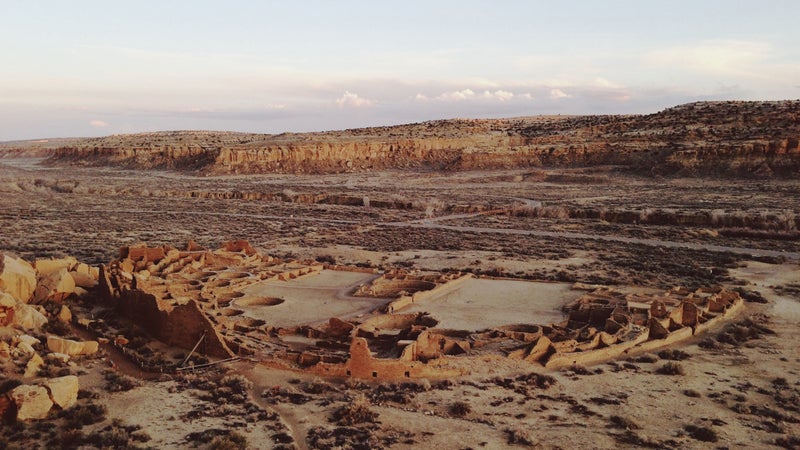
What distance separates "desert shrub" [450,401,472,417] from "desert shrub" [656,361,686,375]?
6.01 meters

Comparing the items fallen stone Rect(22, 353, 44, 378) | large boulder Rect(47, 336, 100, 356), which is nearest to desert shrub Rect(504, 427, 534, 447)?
fallen stone Rect(22, 353, 44, 378)

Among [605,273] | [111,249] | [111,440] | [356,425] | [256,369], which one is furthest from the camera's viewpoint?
[111,249]

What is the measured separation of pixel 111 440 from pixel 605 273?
24521mm

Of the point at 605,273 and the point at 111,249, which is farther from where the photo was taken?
the point at 111,249

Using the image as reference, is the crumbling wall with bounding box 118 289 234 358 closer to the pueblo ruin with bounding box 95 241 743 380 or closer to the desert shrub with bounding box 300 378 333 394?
the pueblo ruin with bounding box 95 241 743 380

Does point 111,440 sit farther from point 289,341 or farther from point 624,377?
point 624,377

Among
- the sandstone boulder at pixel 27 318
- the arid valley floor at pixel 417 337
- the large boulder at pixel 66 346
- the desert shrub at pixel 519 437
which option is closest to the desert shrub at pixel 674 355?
the arid valley floor at pixel 417 337

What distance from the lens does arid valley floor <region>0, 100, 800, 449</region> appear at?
531 inches

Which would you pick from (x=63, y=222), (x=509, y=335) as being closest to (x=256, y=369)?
(x=509, y=335)

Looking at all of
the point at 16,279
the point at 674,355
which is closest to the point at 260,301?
the point at 16,279

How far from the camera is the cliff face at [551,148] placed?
2876 inches

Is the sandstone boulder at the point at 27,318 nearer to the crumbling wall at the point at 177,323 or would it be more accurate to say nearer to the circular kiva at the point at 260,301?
the crumbling wall at the point at 177,323

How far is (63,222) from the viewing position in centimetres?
4731

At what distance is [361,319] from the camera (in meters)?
21.4
